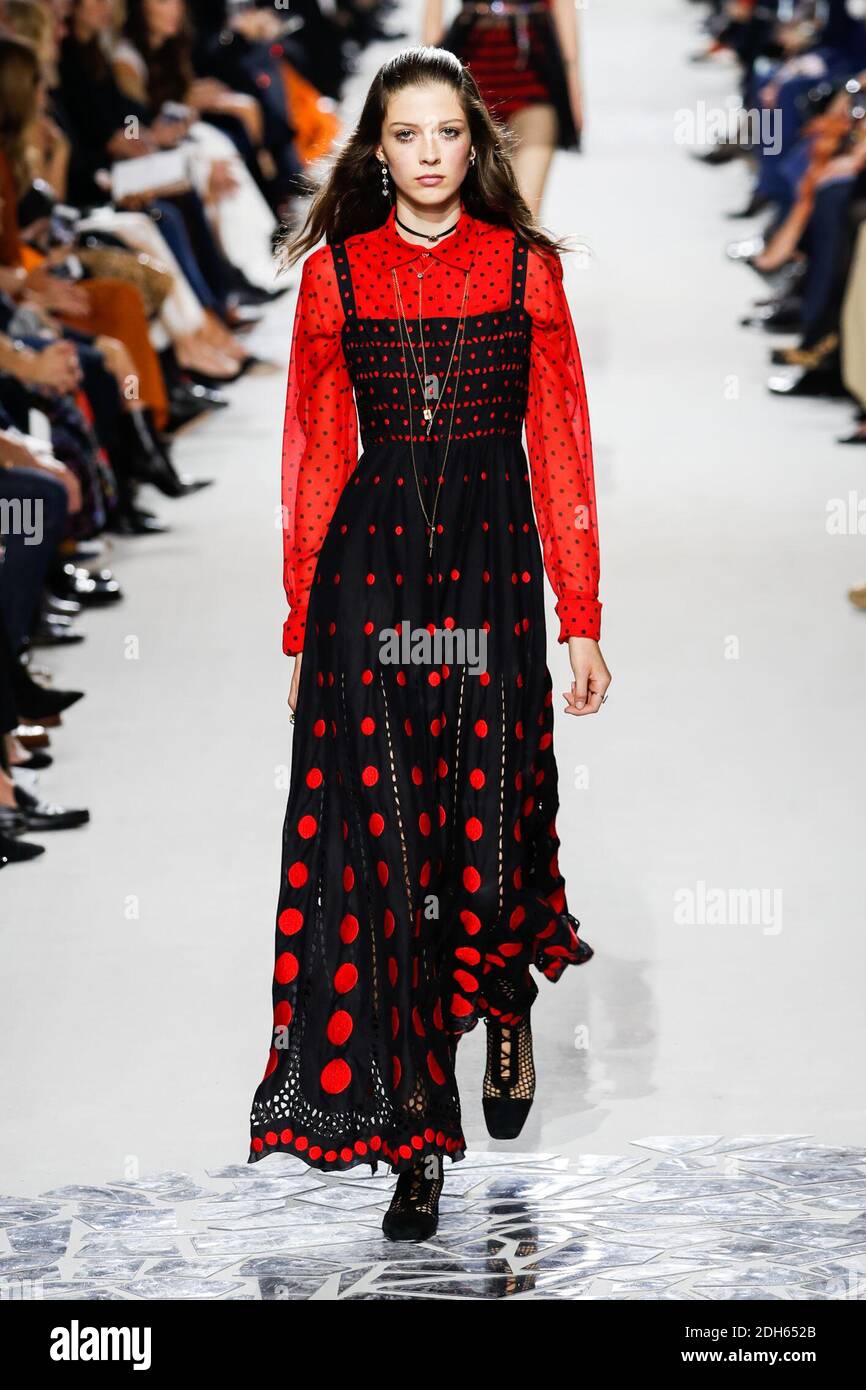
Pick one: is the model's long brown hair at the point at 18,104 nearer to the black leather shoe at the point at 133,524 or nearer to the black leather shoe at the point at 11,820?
the black leather shoe at the point at 133,524

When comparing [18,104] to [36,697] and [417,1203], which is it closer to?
[36,697]

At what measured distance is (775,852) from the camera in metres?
3.98

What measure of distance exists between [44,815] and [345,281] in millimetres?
1743

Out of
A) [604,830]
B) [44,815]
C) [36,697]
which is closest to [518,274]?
[604,830]

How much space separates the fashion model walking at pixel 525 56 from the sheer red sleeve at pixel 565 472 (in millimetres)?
3386

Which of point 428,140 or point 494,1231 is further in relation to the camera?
point 494,1231

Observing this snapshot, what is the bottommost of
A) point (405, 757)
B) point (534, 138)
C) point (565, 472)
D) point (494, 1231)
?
point (494, 1231)

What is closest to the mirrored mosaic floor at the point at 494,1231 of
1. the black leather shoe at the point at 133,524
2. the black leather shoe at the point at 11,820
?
the black leather shoe at the point at 11,820

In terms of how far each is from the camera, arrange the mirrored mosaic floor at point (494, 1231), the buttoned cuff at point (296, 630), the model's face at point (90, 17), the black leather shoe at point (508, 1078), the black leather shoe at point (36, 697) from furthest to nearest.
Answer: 1. the model's face at point (90, 17)
2. the black leather shoe at point (36, 697)
3. the black leather shoe at point (508, 1078)
4. the buttoned cuff at point (296, 630)
5. the mirrored mosaic floor at point (494, 1231)

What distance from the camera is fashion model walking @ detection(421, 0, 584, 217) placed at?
239 inches

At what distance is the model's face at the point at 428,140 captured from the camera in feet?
8.57

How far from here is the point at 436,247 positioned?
2.68 metres

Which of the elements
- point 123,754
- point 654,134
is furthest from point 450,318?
point 654,134
